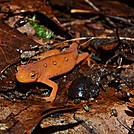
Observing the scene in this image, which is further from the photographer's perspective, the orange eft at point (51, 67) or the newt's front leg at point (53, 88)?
the orange eft at point (51, 67)

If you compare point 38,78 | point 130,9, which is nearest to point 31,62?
point 38,78

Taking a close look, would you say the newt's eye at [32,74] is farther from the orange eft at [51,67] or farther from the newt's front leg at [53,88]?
the newt's front leg at [53,88]

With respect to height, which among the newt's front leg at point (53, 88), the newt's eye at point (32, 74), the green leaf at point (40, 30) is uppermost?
the green leaf at point (40, 30)

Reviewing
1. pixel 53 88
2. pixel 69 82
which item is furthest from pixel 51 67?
pixel 53 88

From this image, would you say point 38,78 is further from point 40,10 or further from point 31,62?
point 40,10

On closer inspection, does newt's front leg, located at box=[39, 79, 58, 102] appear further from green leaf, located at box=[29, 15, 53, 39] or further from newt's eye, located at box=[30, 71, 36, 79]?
green leaf, located at box=[29, 15, 53, 39]

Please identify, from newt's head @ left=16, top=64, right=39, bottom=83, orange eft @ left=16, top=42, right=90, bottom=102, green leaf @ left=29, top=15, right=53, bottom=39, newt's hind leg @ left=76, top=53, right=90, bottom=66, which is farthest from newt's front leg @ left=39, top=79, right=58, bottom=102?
green leaf @ left=29, top=15, right=53, bottom=39

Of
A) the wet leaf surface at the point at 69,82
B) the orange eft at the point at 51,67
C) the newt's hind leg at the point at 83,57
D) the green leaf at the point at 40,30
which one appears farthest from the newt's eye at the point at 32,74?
the green leaf at the point at 40,30

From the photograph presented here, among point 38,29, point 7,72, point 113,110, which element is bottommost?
point 113,110

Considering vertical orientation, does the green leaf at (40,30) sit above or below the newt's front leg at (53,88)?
above
